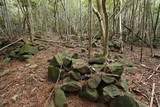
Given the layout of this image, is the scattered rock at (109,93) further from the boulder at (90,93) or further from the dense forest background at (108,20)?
the dense forest background at (108,20)

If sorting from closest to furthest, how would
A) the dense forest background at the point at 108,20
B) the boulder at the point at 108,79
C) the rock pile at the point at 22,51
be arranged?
the boulder at the point at 108,79 → the rock pile at the point at 22,51 → the dense forest background at the point at 108,20

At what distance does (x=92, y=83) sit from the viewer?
2.50 metres

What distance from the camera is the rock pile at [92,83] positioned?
2252 mm

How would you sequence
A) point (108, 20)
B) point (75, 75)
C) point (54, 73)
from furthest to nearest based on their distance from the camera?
point (108, 20) < point (54, 73) < point (75, 75)

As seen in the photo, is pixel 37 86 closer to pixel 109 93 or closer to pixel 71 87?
pixel 71 87

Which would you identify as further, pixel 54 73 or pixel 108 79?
pixel 54 73

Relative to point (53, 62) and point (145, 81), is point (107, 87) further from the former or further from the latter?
point (53, 62)

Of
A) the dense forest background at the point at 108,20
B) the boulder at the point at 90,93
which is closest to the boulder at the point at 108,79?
the boulder at the point at 90,93

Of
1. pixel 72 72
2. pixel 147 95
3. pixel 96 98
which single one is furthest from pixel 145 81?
pixel 72 72

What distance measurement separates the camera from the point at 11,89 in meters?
3.16

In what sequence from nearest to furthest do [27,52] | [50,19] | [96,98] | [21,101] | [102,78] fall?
[96,98], [102,78], [21,101], [27,52], [50,19]

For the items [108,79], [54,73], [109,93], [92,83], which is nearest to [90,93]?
[92,83]

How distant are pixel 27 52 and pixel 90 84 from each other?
126 inches

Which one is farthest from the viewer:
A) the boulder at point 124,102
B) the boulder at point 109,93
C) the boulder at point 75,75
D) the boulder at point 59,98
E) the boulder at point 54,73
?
the boulder at point 54,73
